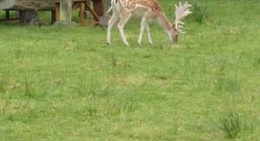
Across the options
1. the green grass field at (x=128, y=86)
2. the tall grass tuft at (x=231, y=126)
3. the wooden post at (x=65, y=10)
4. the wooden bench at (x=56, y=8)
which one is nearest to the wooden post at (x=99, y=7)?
the wooden bench at (x=56, y=8)

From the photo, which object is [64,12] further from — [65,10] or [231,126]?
[231,126]

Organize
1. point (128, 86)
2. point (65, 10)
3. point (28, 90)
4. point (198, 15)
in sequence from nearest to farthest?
1. point (28, 90)
2. point (128, 86)
3. point (65, 10)
4. point (198, 15)

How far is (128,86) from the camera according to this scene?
10.2m

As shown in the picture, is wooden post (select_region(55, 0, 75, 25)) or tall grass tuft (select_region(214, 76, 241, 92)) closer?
tall grass tuft (select_region(214, 76, 241, 92))

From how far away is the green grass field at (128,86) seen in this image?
775cm

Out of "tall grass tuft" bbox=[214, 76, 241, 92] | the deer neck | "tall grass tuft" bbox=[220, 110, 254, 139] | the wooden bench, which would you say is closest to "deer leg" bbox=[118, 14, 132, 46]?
the deer neck

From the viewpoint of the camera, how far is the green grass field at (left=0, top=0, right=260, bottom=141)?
7754mm

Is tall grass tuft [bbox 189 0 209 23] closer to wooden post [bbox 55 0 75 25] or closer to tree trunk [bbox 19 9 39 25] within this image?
wooden post [bbox 55 0 75 25]

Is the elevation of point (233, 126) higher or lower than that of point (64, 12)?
higher

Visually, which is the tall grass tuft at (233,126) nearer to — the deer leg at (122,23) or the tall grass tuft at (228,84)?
the tall grass tuft at (228,84)

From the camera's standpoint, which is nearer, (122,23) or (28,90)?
(28,90)

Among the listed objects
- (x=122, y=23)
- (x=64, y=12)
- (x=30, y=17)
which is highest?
(x=122, y=23)

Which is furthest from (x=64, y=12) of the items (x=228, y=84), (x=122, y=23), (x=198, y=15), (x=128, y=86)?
(x=228, y=84)

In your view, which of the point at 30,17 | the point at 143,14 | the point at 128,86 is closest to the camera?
the point at 128,86
